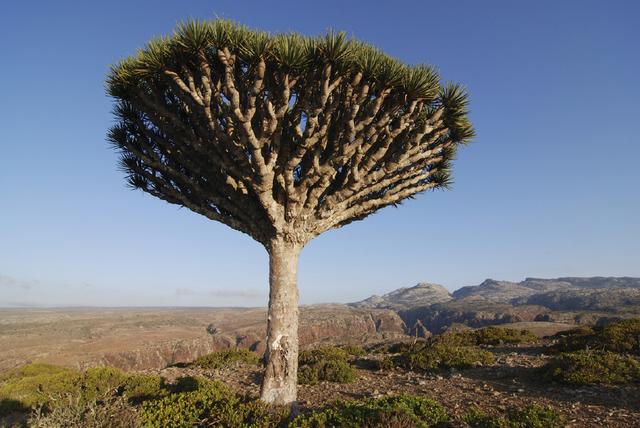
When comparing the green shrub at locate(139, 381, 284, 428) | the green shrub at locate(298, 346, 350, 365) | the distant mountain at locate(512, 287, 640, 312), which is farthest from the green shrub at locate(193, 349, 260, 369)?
the distant mountain at locate(512, 287, 640, 312)

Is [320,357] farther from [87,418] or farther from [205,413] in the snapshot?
[87,418]

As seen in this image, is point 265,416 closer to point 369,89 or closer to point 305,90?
point 305,90

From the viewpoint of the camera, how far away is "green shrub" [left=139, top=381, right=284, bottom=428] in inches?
248

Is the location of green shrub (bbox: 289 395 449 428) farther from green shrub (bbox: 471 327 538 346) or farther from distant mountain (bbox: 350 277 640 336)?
distant mountain (bbox: 350 277 640 336)

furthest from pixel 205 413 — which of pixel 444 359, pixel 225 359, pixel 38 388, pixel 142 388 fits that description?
pixel 38 388

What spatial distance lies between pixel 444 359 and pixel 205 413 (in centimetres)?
802

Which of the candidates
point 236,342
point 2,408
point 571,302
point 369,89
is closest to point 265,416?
point 369,89

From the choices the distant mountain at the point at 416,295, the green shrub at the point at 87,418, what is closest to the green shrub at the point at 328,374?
the green shrub at the point at 87,418

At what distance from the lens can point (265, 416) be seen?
6551 millimetres

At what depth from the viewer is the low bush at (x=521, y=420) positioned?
5.99 meters

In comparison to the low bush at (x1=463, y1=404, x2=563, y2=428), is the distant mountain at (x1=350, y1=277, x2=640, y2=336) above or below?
below

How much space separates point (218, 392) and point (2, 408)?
767cm

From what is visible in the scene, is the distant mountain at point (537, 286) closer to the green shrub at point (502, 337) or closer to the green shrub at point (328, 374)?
the green shrub at point (502, 337)

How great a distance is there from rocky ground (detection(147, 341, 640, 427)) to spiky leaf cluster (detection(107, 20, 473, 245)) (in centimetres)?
439
